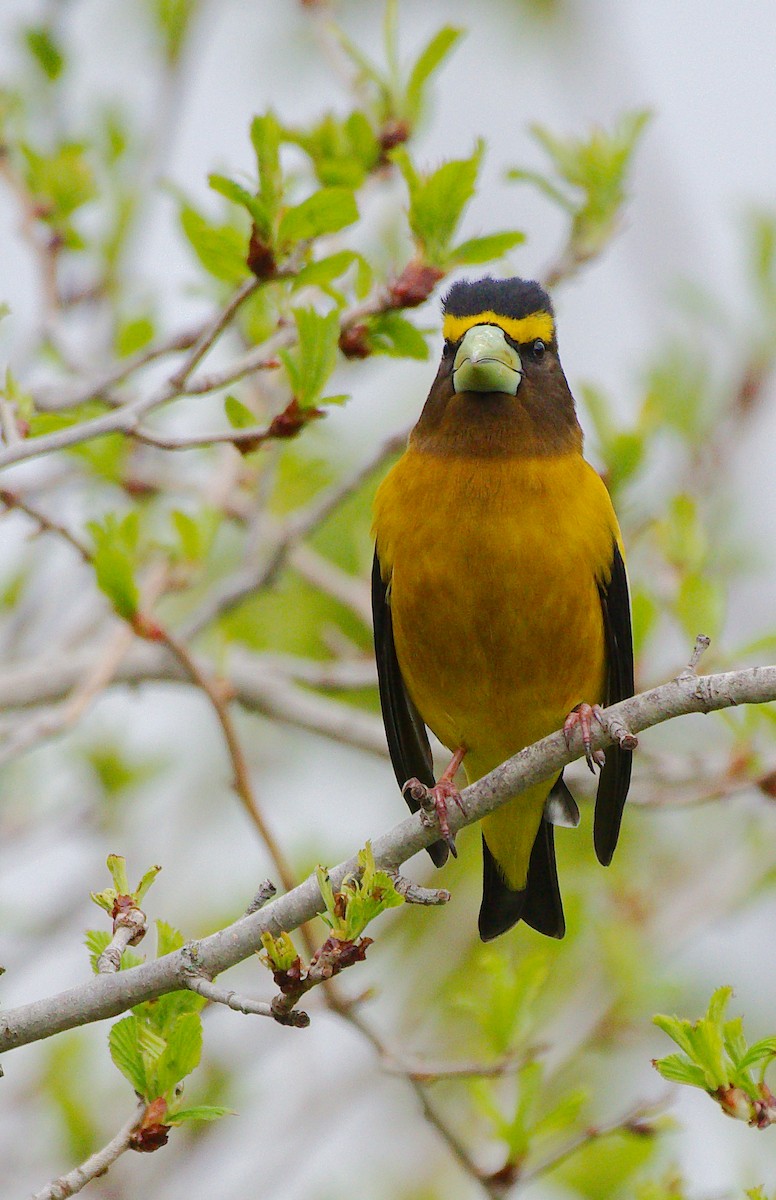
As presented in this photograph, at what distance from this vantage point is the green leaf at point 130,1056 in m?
3.33

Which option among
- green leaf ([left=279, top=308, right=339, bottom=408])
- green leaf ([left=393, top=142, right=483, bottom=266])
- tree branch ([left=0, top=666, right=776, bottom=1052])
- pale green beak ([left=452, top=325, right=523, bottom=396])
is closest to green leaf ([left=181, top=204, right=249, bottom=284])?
green leaf ([left=279, top=308, right=339, bottom=408])

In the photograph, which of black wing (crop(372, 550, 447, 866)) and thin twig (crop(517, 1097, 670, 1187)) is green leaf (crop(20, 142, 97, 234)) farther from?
thin twig (crop(517, 1097, 670, 1187))

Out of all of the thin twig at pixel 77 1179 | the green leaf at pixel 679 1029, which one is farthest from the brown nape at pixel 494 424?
the thin twig at pixel 77 1179

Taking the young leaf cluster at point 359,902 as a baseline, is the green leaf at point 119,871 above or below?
above

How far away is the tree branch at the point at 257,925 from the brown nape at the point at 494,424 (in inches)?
56.7

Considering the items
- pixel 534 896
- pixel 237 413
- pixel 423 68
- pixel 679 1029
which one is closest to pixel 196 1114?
pixel 679 1029

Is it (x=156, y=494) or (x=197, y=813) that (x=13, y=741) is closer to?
(x=156, y=494)

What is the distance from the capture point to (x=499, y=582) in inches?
183

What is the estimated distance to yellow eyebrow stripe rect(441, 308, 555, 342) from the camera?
482 centimetres

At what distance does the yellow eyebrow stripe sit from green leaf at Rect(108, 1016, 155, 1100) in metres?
2.48

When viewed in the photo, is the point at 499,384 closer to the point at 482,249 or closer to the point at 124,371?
the point at 482,249

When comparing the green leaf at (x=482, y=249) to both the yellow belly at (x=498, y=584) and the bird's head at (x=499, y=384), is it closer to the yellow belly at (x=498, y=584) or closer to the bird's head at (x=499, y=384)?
the bird's head at (x=499, y=384)

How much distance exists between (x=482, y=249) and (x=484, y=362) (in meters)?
0.37

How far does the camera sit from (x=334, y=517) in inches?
308
